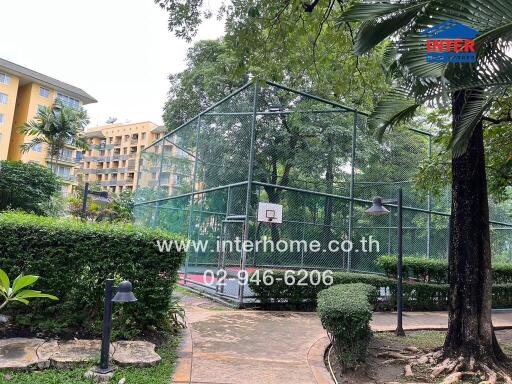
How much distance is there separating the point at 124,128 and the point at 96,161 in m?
8.40

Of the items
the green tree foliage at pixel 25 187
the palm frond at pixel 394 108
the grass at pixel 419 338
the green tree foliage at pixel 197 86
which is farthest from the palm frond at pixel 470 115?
the green tree foliage at pixel 25 187

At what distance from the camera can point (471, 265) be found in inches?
190

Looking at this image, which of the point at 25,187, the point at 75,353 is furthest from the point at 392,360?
the point at 25,187

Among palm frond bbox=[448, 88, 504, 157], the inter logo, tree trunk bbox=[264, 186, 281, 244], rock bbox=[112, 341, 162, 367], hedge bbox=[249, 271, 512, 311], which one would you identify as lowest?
rock bbox=[112, 341, 162, 367]

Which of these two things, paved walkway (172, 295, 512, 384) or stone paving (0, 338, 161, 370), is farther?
paved walkway (172, 295, 512, 384)

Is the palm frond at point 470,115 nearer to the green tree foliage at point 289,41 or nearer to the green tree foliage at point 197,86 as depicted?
the green tree foliage at point 289,41

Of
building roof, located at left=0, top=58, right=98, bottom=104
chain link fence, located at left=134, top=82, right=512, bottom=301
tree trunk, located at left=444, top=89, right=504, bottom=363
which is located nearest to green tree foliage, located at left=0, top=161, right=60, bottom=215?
chain link fence, located at left=134, top=82, right=512, bottom=301

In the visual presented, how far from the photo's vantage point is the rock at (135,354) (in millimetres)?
3951

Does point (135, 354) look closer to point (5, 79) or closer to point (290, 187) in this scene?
point (290, 187)

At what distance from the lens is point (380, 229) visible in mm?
12625

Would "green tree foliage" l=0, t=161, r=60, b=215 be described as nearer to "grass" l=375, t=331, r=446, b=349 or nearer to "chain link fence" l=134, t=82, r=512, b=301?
"chain link fence" l=134, t=82, r=512, b=301

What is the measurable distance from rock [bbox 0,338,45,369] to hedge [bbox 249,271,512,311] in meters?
4.56

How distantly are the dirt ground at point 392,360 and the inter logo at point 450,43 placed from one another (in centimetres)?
335

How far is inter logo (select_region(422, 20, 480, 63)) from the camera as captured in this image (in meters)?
3.75
